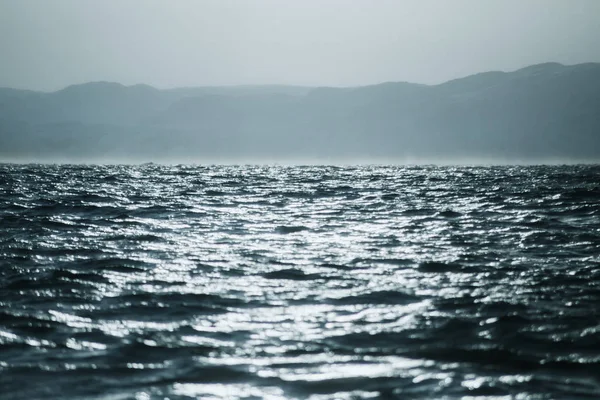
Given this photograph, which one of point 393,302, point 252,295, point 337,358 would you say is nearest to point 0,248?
point 252,295

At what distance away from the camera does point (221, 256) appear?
1434 cm

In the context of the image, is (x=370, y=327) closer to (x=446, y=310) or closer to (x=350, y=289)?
(x=446, y=310)

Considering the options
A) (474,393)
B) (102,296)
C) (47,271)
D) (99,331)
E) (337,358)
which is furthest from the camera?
(47,271)

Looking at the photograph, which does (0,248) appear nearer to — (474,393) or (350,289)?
(350,289)

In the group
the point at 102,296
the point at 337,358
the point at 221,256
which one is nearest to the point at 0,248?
the point at 221,256

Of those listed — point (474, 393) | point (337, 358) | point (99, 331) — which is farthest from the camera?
point (99, 331)

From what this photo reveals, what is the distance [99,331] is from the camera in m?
8.10

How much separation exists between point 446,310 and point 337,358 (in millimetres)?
2750

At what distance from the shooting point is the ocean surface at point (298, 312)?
6297 millimetres

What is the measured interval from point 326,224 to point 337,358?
46.6ft

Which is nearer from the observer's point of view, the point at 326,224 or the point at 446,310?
the point at 446,310

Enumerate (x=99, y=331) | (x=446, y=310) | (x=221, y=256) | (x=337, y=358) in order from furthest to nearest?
(x=221, y=256) → (x=446, y=310) → (x=99, y=331) → (x=337, y=358)

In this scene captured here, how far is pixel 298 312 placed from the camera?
29.9ft

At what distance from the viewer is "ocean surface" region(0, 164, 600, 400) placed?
20.7 feet
